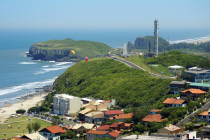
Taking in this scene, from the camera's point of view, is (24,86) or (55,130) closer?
(55,130)

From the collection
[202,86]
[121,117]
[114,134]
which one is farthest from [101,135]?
[202,86]

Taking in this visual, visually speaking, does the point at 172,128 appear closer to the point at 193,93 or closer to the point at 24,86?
the point at 193,93

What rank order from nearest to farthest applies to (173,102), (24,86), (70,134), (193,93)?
(70,134) < (173,102) < (193,93) < (24,86)

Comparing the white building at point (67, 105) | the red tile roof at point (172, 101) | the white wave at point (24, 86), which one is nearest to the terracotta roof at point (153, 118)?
the red tile roof at point (172, 101)

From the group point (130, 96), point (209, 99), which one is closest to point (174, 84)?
point (209, 99)

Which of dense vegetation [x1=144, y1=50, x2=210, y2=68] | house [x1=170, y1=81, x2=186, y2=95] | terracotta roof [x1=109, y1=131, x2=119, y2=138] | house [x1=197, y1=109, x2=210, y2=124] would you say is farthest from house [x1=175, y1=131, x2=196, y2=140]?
dense vegetation [x1=144, y1=50, x2=210, y2=68]

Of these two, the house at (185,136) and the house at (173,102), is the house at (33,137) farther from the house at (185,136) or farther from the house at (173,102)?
the house at (173,102)

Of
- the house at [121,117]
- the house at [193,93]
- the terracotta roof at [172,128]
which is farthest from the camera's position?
the house at [193,93]
